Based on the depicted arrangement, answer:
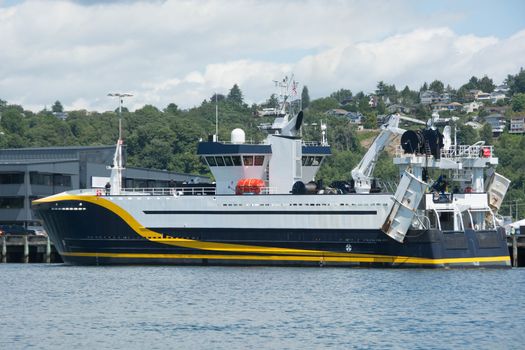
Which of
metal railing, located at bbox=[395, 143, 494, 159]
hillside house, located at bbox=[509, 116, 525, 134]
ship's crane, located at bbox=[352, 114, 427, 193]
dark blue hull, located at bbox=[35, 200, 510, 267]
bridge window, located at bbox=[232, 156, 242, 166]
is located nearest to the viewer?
dark blue hull, located at bbox=[35, 200, 510, 267]

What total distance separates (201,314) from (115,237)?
18.6 metres

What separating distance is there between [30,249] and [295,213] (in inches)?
893

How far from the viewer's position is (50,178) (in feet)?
283

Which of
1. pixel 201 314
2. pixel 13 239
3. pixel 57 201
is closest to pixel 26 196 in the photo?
pixel 13 239

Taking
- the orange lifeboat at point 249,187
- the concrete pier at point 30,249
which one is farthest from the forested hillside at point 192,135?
the orange lifeboat at point 249,187

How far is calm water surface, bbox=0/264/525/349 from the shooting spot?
35.6 meters

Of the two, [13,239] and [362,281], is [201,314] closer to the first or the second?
[362,281]

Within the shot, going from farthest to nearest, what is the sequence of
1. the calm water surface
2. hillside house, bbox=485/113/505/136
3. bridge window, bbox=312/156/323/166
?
1. hillside house, bbox=485/113/505/136
2. bridge window, bbox=312/156/323/166
3. the calm water surface

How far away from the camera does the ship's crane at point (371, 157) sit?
190 feet

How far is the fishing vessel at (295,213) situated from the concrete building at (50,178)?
76.1 ft

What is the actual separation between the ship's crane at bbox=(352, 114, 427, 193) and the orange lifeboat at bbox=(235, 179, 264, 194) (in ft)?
15.9

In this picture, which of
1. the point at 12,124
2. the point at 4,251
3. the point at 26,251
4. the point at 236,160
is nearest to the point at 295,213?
the point at 236,160

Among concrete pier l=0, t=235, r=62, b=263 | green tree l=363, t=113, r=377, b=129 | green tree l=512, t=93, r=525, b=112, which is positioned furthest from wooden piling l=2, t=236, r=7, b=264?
green tree l=512, t=93, r=525, b=112

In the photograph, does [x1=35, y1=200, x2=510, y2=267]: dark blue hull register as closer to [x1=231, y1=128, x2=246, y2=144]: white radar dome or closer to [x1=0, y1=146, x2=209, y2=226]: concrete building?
[x1=231, y1=128, x2=246, y2=144]: white radar dome
